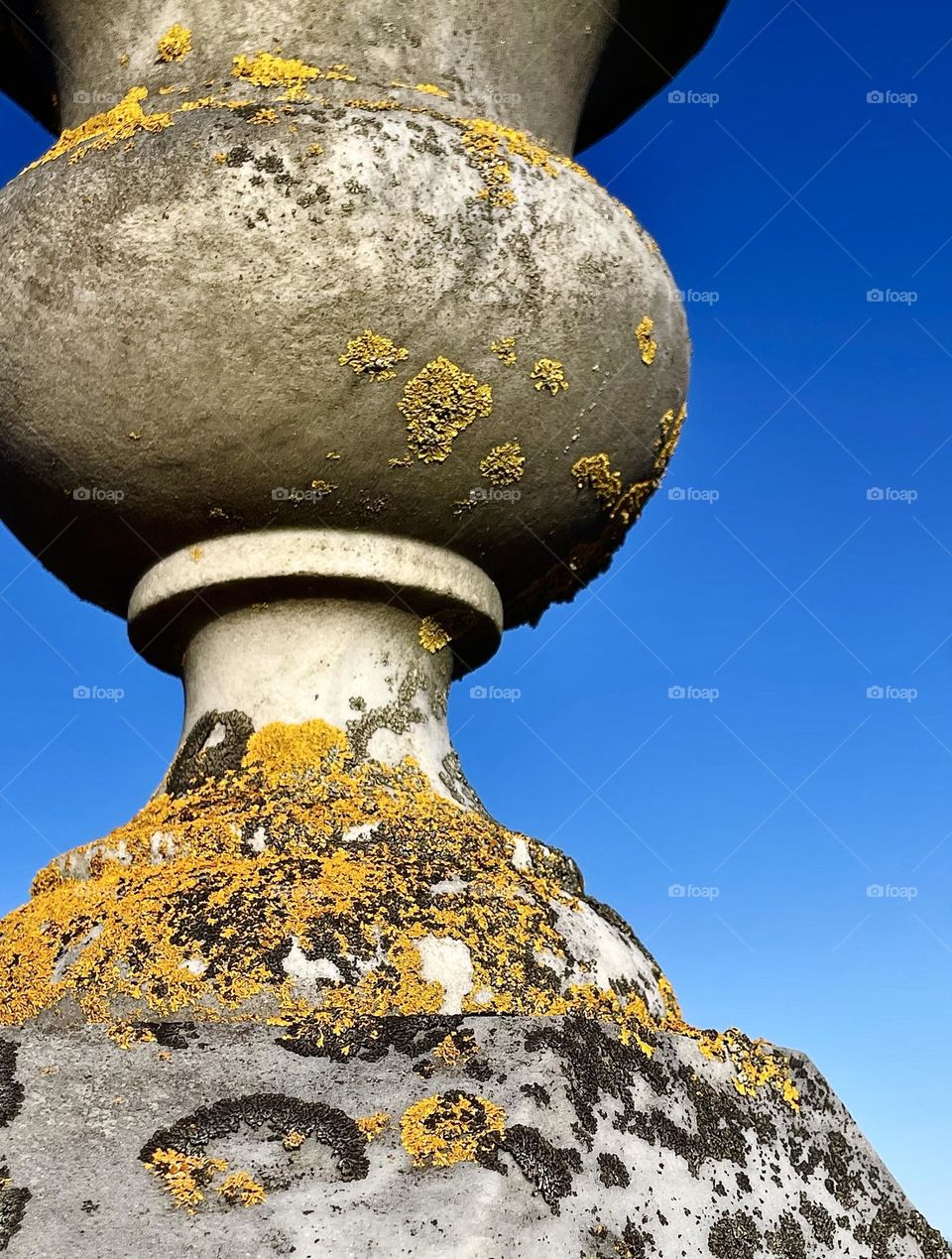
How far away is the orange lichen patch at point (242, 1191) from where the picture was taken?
2.41m

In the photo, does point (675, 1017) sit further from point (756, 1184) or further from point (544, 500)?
point (544, 500)

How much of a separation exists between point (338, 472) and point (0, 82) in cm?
257

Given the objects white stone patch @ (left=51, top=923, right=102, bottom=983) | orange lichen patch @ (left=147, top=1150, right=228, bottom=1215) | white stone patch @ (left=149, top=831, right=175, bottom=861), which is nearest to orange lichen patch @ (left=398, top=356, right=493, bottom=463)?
white stone patch @ (left=149, top=831, right=175, bottom=861)

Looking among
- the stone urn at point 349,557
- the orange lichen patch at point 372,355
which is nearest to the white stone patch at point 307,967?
the stone urn at point 349,557

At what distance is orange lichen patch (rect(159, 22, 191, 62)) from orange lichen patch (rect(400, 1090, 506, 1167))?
321cm

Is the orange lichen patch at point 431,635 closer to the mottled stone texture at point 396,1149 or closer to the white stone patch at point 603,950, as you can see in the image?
the white stone patch at point 603,950

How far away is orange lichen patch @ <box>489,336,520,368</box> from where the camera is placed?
3883 mm

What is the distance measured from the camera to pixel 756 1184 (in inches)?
117

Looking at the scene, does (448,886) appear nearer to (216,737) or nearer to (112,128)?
(216,737)

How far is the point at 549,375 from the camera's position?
397cm

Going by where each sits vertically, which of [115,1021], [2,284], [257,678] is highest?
[2,284]

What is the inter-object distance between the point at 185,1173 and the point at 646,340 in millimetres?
2799

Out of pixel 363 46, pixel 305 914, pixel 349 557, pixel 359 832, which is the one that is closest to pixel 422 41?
pixel 363 46

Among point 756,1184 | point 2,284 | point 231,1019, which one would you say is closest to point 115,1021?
point 231,1019
